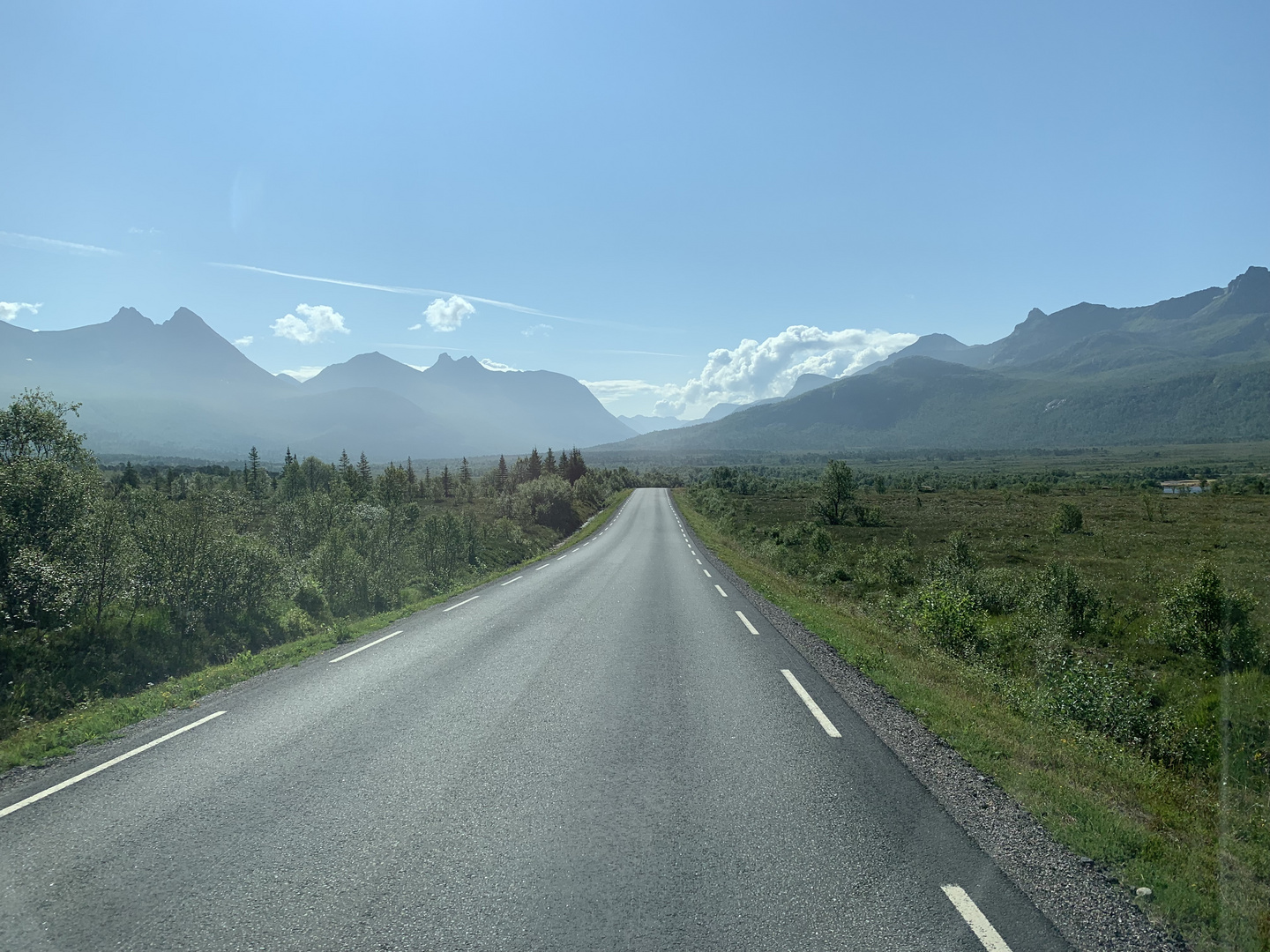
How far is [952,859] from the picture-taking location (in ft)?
15.4

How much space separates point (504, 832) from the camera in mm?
5035

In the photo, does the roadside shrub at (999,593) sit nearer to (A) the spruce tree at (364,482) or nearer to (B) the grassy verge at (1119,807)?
(B) the grassy verge at (1119,807)

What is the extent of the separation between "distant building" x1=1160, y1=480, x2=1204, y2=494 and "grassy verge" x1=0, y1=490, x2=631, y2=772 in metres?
107

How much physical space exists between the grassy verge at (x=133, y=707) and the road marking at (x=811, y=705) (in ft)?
29.0

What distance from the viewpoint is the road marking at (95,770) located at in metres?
5.69

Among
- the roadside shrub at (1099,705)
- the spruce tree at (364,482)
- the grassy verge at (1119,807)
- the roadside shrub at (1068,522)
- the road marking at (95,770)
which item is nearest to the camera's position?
the grassy verge at (1119,807)

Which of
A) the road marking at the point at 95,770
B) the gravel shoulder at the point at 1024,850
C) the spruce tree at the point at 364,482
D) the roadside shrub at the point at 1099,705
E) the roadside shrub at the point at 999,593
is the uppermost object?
the spruce tree at the point at 364,482

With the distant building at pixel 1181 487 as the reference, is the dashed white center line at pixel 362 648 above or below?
above

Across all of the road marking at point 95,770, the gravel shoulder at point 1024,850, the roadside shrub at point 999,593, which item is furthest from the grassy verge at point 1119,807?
the roadside shrub at point 999,593

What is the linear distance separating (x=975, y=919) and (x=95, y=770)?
8242 mm

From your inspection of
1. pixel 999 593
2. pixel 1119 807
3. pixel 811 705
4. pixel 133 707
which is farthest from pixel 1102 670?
pixel 133 707

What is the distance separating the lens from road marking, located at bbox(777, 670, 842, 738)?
7.48 meters

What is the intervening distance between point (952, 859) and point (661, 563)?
2360 cm

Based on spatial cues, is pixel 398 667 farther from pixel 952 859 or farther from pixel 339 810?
pixel 952 859
